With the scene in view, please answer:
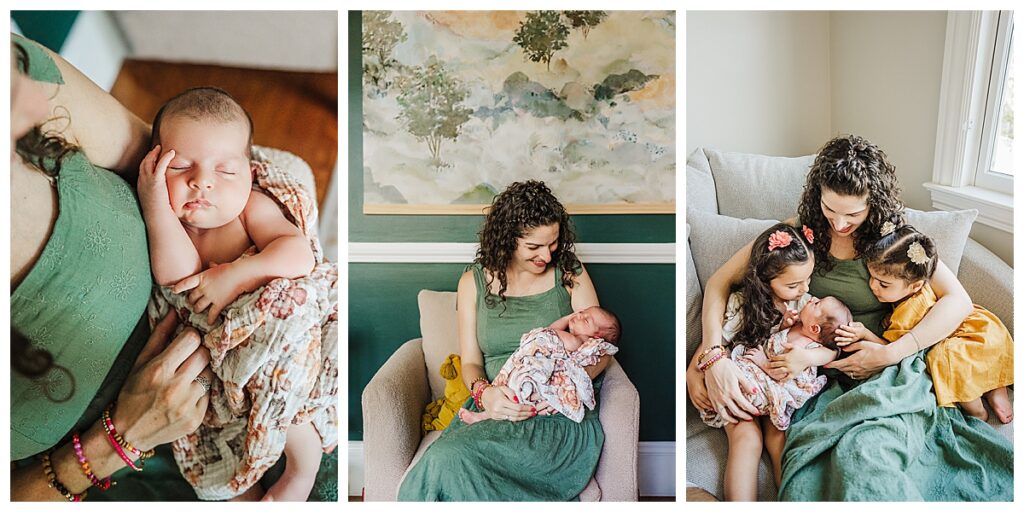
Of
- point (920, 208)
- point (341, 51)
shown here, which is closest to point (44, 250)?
point (341, 51)

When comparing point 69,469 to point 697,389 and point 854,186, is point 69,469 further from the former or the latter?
point 854,186

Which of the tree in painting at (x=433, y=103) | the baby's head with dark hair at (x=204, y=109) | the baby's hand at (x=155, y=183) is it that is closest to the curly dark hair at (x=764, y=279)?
the tree in painting at (x=433, y=103)

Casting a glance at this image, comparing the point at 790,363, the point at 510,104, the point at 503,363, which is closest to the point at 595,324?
the point at 503,363

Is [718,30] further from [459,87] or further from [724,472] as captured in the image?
[724,472]

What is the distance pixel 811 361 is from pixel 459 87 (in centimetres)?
102

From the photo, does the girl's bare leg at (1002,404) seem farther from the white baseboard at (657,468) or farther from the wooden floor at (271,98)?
the wooden floor at (271,98)

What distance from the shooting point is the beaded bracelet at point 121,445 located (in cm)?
178

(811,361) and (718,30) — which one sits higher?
(718,30)

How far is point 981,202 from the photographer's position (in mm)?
1893

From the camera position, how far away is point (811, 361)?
1.84 m

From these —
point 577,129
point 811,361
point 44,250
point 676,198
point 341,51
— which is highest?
point 341,51

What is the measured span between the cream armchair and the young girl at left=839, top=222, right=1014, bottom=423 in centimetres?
56

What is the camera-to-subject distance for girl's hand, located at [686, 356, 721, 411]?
6.18ft

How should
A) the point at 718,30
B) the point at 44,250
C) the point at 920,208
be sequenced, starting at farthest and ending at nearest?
the point at 718,30
the point at 920,208
the point at 44,250
